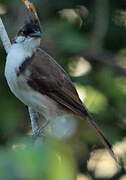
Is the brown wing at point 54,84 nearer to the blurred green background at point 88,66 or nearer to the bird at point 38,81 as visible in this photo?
the bird at point 38,81

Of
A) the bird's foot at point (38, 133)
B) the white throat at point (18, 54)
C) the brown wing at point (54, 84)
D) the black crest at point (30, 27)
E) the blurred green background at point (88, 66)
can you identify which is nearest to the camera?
the bird's foot at point (38, 133)

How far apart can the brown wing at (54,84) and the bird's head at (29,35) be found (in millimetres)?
83

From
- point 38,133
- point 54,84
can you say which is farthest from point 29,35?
point 38,133

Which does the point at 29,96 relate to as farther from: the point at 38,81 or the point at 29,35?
the point at 29,35

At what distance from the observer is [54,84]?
2.59 metres

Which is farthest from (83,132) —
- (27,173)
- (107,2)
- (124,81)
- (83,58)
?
(27,173)

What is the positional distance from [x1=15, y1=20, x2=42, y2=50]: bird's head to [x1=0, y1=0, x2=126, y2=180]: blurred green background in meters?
0.36

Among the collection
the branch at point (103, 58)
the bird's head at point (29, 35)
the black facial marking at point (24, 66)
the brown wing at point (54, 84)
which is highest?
the bird's head at point (29, 35)

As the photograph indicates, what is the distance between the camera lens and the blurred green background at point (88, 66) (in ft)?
9.42

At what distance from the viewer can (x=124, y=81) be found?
300 cm

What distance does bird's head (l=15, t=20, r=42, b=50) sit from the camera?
2.35m

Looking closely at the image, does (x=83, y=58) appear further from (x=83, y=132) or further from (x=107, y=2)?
(x=83, y=132)

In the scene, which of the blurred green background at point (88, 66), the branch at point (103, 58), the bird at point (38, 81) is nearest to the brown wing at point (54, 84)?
the bird at point (38, 81)

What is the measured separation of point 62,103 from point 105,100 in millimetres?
371
